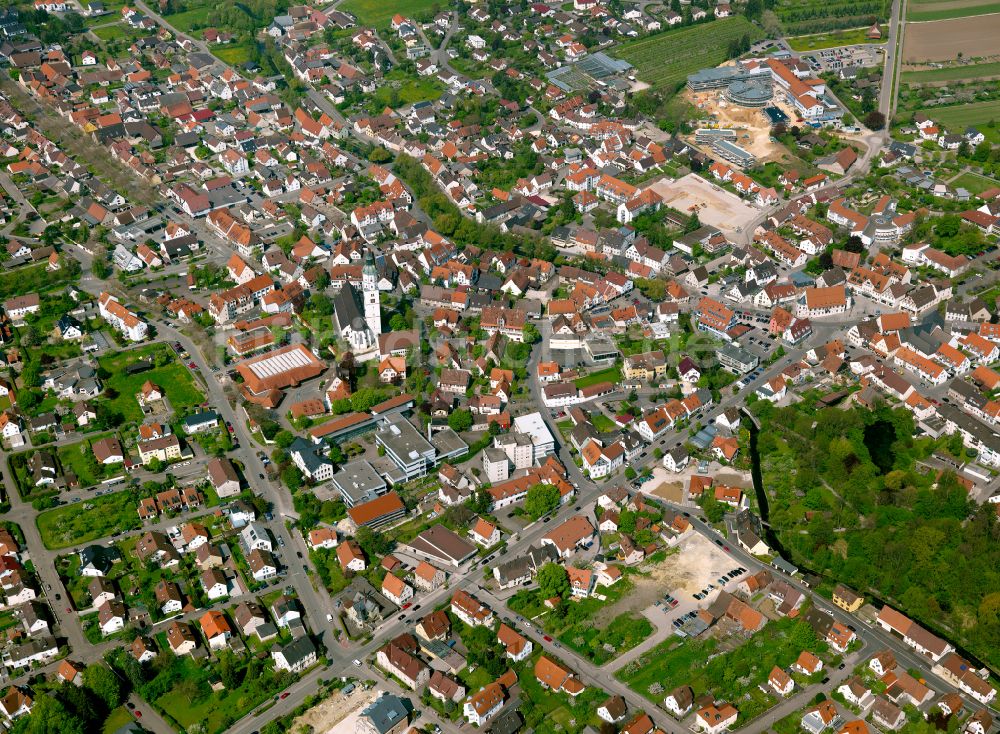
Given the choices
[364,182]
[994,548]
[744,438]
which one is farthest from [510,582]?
[364,182]

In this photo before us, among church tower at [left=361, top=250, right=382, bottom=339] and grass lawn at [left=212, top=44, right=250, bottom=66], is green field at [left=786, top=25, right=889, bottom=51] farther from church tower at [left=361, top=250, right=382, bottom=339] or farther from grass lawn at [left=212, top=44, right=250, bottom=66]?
Answer: church tower at [left=361, top=250, right=382, bottom=339]

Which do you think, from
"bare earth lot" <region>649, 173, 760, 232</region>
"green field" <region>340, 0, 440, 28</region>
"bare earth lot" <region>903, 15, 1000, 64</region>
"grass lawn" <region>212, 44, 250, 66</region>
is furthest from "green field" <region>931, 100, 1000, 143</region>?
"grass lawn" <region>212, 44, 250, 66</region>

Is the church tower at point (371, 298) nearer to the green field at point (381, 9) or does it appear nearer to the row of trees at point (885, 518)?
the row of trees at point (885, 518)

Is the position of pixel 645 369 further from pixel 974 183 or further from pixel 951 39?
pixel 951 39

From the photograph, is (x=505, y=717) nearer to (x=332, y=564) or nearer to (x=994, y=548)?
(x=332, y=564)

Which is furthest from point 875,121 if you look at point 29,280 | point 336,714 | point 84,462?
point 336,714

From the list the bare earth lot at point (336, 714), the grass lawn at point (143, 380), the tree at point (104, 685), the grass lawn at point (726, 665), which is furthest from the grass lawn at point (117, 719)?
the grass lawn at point (143, 380)
